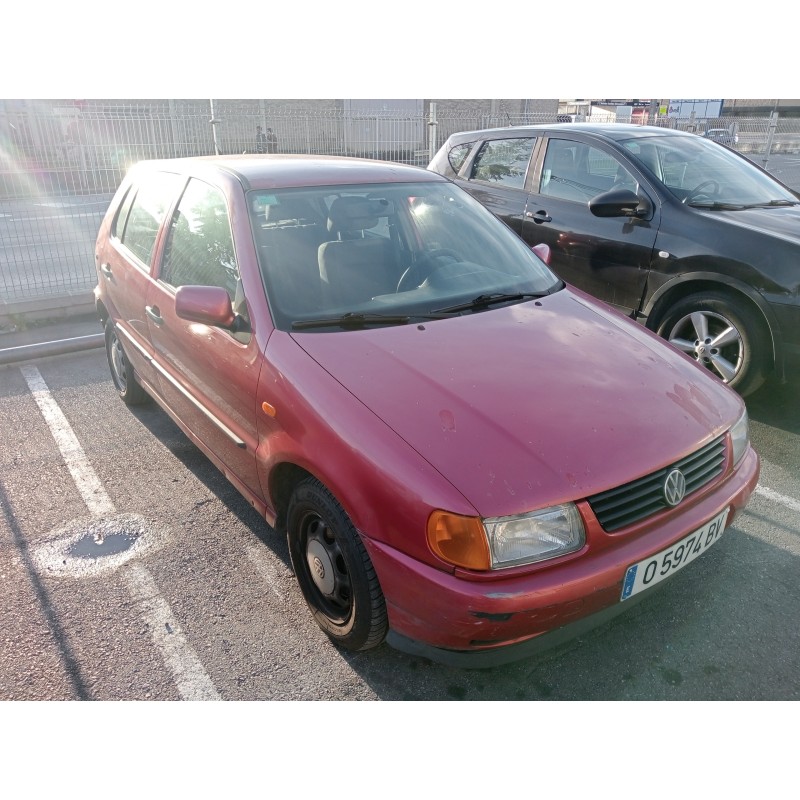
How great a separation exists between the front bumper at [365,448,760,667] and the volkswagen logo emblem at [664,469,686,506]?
0.27ft

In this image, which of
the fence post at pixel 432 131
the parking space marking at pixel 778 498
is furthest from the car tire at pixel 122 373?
the fence post at pixel 432 131

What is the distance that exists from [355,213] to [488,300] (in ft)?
2.61

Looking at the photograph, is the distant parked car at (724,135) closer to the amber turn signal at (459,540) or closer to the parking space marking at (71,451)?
the parking space marking at (71,451)

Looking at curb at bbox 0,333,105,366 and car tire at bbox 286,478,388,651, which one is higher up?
car tire at bbox 286,478,388,651

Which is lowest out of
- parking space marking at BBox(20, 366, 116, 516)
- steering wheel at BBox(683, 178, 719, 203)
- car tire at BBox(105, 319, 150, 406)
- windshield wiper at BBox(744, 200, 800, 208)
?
parking space marking at BBox(20, 366, 116, 516)

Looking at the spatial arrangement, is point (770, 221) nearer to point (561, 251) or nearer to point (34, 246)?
point (561, 251)

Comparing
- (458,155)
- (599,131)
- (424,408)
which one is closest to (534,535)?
(424,408)

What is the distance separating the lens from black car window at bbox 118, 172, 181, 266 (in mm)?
3660

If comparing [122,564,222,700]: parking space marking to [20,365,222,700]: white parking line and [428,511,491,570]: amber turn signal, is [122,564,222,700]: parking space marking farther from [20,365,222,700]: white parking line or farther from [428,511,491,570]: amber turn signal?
[428,511,491,570]: amber turn signal

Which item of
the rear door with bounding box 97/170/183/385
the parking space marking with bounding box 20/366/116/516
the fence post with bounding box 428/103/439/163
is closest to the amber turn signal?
the parking space marking with bounding box 20/366/116/516

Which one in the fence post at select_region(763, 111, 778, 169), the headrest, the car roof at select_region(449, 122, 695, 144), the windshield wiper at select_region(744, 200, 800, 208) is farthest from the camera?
the fence post at select_region(763, 111, 778, 169)

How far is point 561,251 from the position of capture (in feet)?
17.0

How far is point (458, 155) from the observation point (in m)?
6.30

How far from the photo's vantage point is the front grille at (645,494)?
2.04 m
